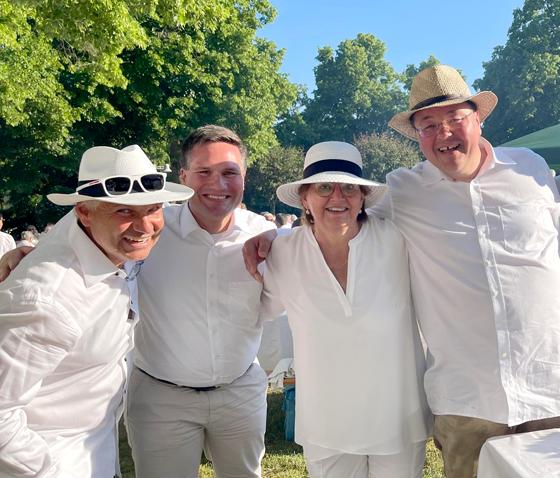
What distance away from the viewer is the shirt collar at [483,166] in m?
2.62

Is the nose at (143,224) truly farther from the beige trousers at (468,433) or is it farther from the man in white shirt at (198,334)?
the beige trousers at (468,433)

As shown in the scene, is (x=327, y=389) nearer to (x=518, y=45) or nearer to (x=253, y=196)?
(x=253, y=196)

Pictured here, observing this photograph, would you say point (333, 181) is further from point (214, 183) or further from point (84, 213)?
point (84, 213)

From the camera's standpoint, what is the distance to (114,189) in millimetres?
2289

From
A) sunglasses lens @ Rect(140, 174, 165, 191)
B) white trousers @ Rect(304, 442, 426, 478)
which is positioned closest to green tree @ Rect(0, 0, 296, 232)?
sunglasses lens @ Rect(140, 174, 165, 191)

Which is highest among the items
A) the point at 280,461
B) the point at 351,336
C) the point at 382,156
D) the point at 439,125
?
the point at 382,156

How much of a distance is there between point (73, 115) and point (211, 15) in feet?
27.7

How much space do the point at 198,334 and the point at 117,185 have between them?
3.29 feet

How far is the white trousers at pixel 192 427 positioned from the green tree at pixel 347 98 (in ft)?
160

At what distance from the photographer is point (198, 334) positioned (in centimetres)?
291

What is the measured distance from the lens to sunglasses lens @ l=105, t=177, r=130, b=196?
228cm

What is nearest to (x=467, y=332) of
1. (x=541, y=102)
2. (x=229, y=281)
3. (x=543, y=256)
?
(x=543, y=256)

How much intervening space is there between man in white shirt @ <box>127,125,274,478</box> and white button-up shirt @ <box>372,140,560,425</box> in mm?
1021

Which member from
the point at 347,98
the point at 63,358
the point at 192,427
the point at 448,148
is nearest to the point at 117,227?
the point at 63,358
